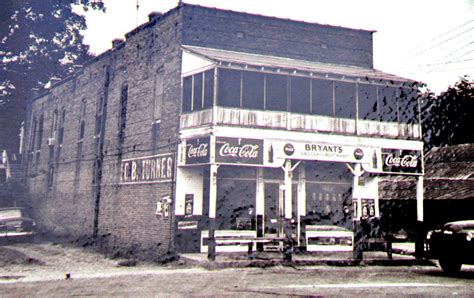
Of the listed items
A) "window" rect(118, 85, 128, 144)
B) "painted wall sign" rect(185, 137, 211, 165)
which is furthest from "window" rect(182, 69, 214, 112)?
"window" rect(118, 85, 128, 144)

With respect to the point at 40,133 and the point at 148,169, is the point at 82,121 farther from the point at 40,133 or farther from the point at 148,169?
the point at 148,169

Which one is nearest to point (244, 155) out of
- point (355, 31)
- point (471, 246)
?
point (471, 246)

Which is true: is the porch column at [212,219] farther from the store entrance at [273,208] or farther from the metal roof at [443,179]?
the metal roof at [443,179]

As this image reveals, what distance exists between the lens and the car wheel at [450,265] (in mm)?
13846

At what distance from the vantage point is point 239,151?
56.9 ft

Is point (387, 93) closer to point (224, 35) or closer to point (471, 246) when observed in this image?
point (224, 35)

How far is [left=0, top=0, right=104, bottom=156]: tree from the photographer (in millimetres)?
36844

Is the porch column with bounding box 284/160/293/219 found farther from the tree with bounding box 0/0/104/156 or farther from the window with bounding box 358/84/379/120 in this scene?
the tree with bounding box 0/0/104/156

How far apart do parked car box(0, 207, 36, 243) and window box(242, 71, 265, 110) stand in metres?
12.5

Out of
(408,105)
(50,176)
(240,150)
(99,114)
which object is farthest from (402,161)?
(50,176)

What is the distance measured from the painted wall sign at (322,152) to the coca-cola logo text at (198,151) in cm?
247

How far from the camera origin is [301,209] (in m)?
Answer: 19.5

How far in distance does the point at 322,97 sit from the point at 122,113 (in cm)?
902

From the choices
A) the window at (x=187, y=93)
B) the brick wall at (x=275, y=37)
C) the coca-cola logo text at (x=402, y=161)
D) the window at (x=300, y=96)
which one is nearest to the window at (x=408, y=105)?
the coca-cola logo text at (x=402, y=161)
